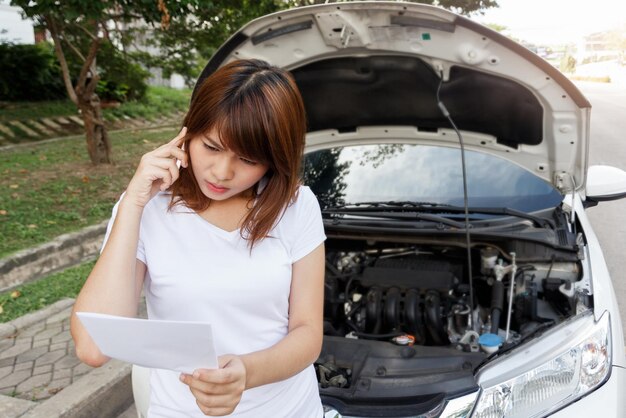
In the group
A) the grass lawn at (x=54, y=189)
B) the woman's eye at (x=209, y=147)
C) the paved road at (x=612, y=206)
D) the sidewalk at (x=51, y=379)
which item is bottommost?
the paved road at (x=612, y=206)

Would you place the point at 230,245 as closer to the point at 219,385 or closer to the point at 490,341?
the point at 219,385

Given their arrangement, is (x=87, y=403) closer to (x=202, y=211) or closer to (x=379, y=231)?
(x=379, y=231)

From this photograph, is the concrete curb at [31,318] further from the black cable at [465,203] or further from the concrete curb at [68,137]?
the concrete curb at [68,137]

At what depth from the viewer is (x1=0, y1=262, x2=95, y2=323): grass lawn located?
4178mm

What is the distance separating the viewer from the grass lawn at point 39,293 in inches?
164

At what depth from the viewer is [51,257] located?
523 cm

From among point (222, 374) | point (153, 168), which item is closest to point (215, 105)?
point (153, 168)

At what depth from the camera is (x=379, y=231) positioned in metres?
2.92

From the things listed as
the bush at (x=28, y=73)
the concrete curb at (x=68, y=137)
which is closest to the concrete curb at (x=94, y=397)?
the concrete curb at (x=68, y=137)

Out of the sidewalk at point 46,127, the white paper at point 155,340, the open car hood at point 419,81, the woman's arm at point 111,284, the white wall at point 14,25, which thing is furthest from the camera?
the white wall at point 14,25

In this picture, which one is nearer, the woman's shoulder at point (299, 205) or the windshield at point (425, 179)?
the woman's shoulder at point (299, 205)

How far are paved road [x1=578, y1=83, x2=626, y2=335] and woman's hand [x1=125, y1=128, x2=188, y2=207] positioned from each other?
3.63m

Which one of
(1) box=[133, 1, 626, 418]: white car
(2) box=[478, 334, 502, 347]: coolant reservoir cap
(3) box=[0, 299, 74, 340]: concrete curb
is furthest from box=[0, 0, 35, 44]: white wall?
(2) box=[478, 334, 502, 347]: coolant reservoir cap

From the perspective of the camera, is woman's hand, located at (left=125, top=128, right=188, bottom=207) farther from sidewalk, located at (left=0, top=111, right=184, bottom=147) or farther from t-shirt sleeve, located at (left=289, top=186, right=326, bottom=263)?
sidewalk, located at (left=0, top=111, right=184, bottom=147)
